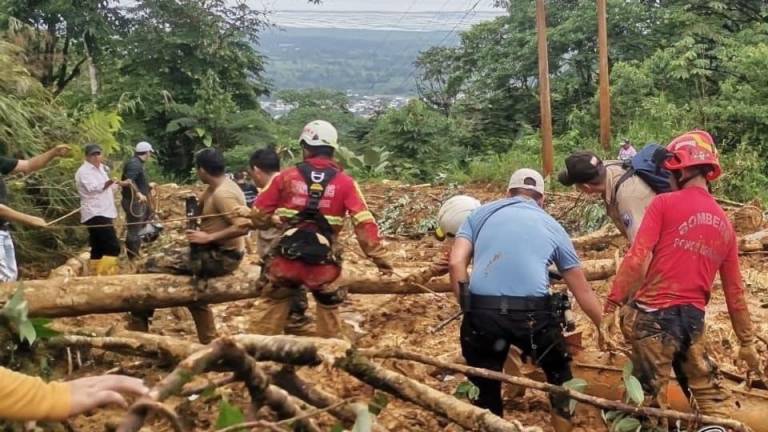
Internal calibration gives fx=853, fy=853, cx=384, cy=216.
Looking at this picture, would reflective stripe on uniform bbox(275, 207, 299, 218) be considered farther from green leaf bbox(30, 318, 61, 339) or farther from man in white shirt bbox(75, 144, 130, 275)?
man in white shirt bbox(75, 144, 130, 275)

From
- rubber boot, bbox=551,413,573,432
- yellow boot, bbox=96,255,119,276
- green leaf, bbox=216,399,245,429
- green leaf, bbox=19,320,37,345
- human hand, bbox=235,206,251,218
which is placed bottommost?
rubber boot, bbox=551,413,573,432

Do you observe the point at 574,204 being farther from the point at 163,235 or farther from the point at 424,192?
the point at 163,235

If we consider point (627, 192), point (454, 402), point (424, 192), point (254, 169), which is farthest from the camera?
point (424, 192)

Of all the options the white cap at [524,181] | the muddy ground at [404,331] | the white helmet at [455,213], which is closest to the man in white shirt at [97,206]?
the muddy ground at [404,331]

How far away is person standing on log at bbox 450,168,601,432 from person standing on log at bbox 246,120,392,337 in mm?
1191

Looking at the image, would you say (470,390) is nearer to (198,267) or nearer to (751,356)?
(751,356)

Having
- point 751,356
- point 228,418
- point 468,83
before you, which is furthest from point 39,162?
point 468,83

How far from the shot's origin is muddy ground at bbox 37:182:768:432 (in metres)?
4.36

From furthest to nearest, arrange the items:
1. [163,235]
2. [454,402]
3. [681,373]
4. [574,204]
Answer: [574,204]
[163,235]
[681,373]
[454,402]

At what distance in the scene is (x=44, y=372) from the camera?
13.4 feet

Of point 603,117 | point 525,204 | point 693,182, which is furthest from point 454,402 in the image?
point 603,117

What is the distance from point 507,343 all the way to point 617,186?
4.04 feet

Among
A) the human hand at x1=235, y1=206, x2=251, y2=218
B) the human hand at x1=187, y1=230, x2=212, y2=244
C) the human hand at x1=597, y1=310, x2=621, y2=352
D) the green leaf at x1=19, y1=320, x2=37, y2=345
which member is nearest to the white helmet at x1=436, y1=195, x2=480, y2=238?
the human hand at x1=597, y1=310, x2=621, y2=352

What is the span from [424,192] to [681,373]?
1252 cm
